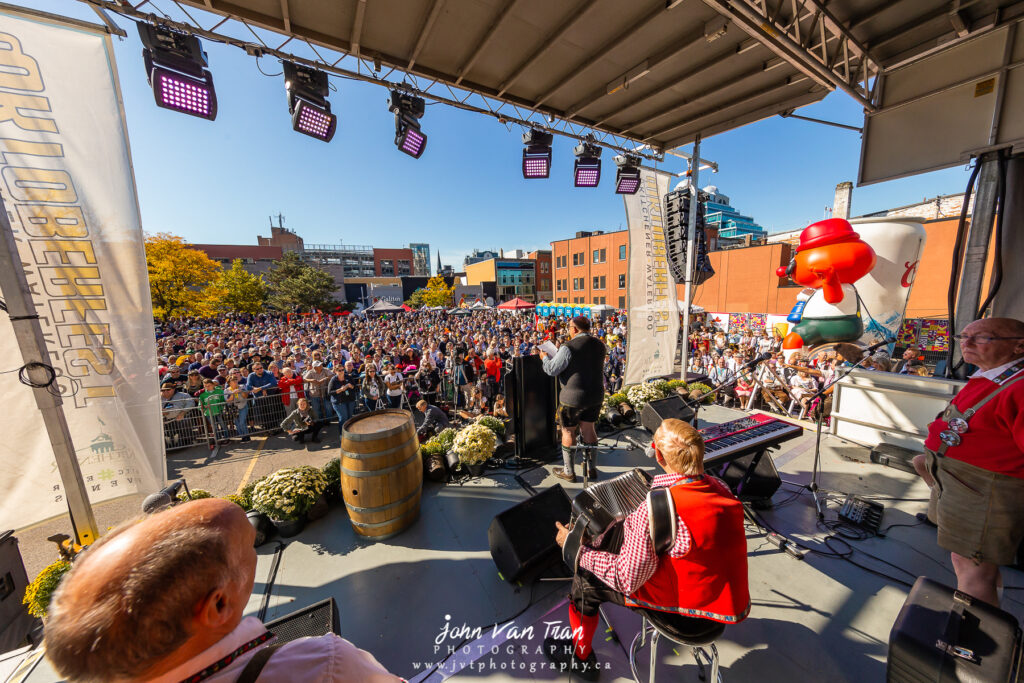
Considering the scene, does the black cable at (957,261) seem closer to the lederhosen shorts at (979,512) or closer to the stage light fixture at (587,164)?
the lederhosen shorts at (979,512)

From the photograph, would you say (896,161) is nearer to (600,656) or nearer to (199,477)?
(600,656)

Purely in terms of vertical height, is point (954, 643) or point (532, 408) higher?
point (532, 408)

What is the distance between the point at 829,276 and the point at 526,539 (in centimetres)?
373

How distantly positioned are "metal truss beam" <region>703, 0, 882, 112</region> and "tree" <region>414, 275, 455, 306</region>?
44.4 metres

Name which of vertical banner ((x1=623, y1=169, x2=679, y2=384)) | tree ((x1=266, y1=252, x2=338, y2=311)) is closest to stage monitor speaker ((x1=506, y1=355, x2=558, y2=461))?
vertical banner ((x1=623, y1=169, x2=679, y2=384))

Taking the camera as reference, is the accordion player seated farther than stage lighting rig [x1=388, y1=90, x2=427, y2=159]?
No

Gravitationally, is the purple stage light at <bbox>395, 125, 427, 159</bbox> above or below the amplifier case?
above

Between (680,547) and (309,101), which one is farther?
(309,101)

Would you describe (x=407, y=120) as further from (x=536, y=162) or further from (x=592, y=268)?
(x=592, y=268)

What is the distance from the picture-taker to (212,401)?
6984mm

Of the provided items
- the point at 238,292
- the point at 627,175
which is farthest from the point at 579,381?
the point at 238,292

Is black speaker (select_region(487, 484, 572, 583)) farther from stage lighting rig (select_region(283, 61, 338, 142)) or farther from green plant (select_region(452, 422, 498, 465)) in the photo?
stage lighting rig (select_region(283, 61, 338, 142))

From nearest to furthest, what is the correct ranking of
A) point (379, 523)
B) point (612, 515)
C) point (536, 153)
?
point (612, 515) < point (379, 523) < point (536, 153)

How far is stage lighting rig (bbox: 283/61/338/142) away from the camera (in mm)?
3734
